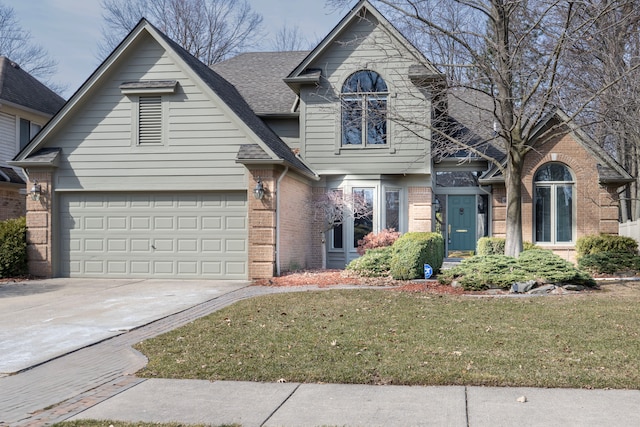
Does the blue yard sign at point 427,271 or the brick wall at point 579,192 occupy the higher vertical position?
the brick wall at point 579,192

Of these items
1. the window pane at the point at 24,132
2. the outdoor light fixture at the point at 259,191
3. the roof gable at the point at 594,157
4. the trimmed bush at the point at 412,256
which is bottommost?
the trimmed bush at the point at 412,256

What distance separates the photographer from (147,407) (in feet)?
18.3

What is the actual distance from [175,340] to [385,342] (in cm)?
286

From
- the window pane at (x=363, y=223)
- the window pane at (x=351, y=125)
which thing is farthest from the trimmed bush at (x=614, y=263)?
the window pane at (x=351, y=125)

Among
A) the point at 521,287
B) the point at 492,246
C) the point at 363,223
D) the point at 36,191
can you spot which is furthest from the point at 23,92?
the point at 521,287

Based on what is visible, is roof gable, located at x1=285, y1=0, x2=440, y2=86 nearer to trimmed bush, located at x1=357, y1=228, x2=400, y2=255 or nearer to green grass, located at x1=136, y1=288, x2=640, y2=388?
trimmed bush, located at x1=357, y1=228, x2=400, y2=255

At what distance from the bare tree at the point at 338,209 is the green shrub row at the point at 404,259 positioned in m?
2.59

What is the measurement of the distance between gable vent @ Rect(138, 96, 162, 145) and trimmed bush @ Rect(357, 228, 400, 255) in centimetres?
648

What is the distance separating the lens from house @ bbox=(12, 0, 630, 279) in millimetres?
16031

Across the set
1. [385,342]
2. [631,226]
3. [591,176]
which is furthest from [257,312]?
[631,226]

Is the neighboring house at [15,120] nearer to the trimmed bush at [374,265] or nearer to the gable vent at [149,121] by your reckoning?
the gable vent at [149,121]

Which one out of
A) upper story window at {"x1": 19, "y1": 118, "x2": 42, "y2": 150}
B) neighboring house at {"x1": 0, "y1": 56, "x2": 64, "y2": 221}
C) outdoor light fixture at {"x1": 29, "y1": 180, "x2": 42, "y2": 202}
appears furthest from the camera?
upper story window at {"x1": 19, "y1": 118, "x2": 42, "y2": 150}

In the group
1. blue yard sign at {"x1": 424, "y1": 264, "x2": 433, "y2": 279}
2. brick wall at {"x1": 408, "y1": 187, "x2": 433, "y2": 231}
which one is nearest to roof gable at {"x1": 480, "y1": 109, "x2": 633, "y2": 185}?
brick wall at {"x1": 408, "y1": 187, "x2": 433, "y2": 231}

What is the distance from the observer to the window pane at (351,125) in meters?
18.2
